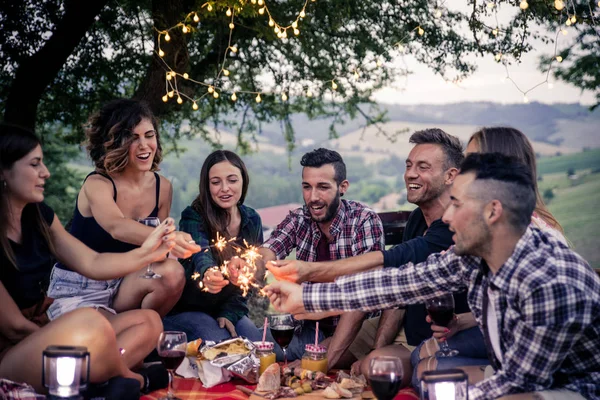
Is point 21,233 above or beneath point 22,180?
beneath

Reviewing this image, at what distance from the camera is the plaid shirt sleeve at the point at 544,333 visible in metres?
2.51

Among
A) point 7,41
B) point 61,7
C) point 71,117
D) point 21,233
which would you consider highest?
point 61,7

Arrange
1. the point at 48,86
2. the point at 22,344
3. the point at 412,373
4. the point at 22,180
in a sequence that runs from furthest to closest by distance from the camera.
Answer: the point at 48,86 < the point at 412,373 < the point at 22,180 < the point at 22,344

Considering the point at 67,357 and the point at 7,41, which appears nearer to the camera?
the point at 67,357

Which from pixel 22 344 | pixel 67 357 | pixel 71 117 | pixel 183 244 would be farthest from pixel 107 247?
pixel 71 117

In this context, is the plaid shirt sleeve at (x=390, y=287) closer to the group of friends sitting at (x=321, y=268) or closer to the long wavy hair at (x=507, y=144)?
the group of friends sitting at (x=321, y=268)

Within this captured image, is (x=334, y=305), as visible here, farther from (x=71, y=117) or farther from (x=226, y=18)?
(x=71, y=117)

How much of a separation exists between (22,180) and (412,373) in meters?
2.63

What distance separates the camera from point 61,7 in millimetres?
6473

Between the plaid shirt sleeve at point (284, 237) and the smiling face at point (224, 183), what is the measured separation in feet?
1.34

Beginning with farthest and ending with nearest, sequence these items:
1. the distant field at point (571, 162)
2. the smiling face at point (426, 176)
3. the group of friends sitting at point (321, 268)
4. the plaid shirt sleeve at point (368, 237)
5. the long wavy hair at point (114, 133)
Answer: the distant field at point (571, 162)
the plaid shirt sleeve at point (368, 237)
the long wavy hair at point (114, 133)
the smiling face at point (426, 176)
the group of friends sitting at point (321, 268)

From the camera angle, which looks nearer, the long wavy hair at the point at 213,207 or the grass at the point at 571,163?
the long wavy hair at the point at 213,207

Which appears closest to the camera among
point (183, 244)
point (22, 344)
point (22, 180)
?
point (22, 344)

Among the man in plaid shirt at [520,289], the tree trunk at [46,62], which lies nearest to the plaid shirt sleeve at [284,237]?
the man in plaid shirt at [520,289]
